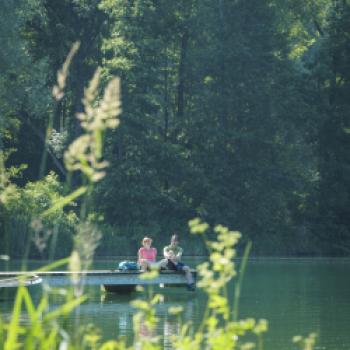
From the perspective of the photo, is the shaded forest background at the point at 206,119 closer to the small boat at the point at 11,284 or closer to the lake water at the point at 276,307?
the lake water at the point at 276,307

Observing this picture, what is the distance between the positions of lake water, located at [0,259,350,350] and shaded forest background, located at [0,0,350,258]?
38.6 feet

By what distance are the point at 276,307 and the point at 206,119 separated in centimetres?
2690

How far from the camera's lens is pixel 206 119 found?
46938 mm

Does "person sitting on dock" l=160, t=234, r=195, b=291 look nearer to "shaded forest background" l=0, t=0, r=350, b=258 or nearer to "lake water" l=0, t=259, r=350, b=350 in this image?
"lake water" l=0, t=259, r=350, b=350

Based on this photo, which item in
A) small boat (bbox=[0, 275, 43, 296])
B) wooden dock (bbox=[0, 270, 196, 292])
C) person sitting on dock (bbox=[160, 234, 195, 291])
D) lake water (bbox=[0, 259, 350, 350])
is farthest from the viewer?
person sitting on dock (bbox=[160, 234, 195, 291])

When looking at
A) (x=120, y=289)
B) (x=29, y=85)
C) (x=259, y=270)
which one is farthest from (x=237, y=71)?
(x=120, y=289)

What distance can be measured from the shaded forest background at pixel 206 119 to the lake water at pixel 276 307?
1177 centimetres

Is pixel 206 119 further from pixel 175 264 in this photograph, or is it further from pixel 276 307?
pixel 276 307

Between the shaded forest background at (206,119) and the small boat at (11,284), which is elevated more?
the shaded forest background at (206,119)

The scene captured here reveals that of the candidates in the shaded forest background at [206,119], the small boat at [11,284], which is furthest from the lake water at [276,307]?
the shaded forest background at [206,119]

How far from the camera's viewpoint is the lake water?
1537 centimetres

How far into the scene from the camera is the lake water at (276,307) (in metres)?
15.4

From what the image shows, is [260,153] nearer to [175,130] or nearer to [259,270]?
[175,130]

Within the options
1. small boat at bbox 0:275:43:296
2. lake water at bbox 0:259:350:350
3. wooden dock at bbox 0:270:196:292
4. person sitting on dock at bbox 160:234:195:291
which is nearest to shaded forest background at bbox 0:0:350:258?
lake water at bbox 0:259:350:350
